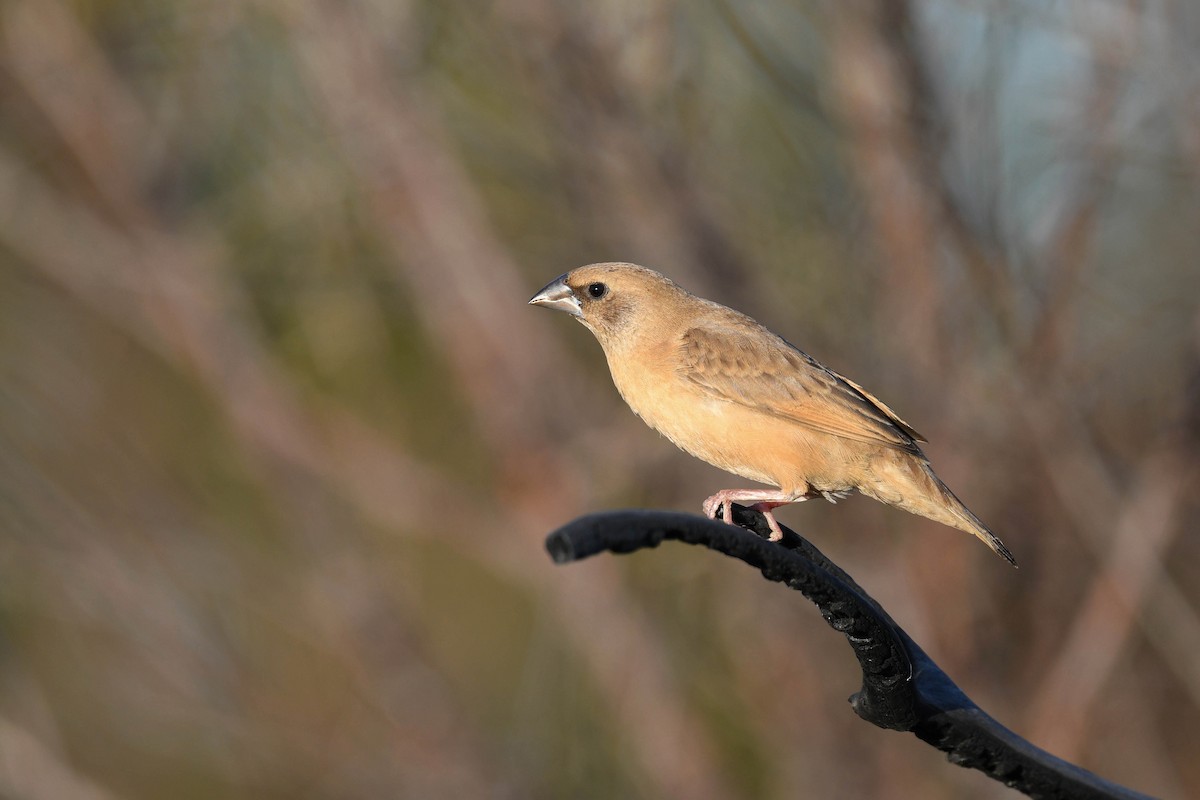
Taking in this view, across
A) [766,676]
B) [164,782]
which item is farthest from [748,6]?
[164,782]

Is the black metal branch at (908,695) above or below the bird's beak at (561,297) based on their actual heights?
below

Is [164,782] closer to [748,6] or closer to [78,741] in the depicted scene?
[78,741]

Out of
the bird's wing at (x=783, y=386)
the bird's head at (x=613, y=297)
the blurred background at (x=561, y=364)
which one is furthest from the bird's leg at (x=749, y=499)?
the blurred background at (x=561, y=364)

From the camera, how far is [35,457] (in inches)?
314

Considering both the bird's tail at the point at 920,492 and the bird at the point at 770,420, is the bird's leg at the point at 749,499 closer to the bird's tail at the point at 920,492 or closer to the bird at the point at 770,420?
the bird at the point at 770,420

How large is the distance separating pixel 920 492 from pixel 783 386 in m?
0.53

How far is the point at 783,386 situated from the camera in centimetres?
412

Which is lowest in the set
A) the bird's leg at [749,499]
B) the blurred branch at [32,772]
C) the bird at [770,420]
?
the blurred branch at [32,772]

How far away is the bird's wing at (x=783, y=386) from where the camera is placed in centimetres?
397

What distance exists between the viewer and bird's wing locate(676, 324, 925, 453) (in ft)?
13.0

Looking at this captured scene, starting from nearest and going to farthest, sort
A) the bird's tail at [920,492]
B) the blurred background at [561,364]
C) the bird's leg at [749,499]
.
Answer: the bird's leg at [749,499]
the bird's tail at [920,492]
the blurred background at [561,364]

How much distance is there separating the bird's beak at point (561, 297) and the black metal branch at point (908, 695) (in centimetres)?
192

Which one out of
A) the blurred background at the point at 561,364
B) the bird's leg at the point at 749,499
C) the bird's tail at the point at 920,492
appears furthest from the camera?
the blurred background at the point at 561,364

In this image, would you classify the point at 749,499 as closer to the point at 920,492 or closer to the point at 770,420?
the point at 770,420
